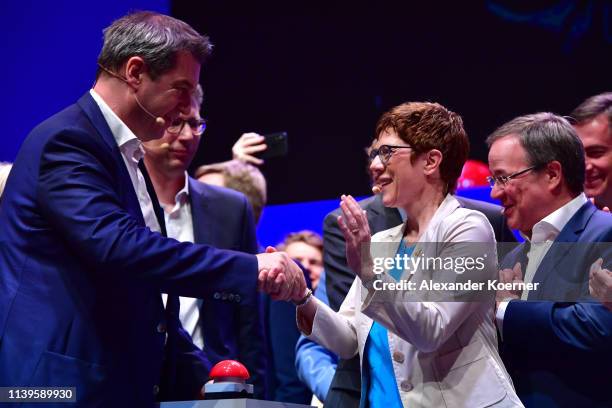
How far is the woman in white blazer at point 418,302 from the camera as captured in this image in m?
2.53

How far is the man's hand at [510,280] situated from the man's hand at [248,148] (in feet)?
7.72

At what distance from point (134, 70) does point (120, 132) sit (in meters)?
0.23

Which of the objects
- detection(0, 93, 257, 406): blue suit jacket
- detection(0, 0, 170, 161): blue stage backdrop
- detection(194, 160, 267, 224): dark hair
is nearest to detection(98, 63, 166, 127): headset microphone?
detection(0, 93, 257, 406): blue suit jacket

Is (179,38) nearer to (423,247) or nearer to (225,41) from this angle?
(423,247)

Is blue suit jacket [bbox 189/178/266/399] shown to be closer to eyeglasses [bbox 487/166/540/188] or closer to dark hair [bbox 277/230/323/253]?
eyeglasses [bbox 487/166/540/188]

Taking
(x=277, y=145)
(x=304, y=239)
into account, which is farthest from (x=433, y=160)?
(x=304, y=239)

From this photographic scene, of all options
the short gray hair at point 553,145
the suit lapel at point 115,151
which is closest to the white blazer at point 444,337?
the short gray hair at point 553,145

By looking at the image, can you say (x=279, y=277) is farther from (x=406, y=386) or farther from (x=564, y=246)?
(x=564, y=246)

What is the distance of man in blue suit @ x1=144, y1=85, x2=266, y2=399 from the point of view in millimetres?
3715

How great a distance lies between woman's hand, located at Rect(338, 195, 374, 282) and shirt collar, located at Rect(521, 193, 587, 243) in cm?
70

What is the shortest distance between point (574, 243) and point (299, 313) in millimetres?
Result: 889

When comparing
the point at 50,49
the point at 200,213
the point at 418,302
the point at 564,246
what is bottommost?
the point at 418,302

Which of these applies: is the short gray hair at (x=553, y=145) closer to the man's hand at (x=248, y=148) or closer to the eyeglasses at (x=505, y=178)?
the eyeglasses at (x=505, y=178)

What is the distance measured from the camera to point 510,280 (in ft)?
8.96
